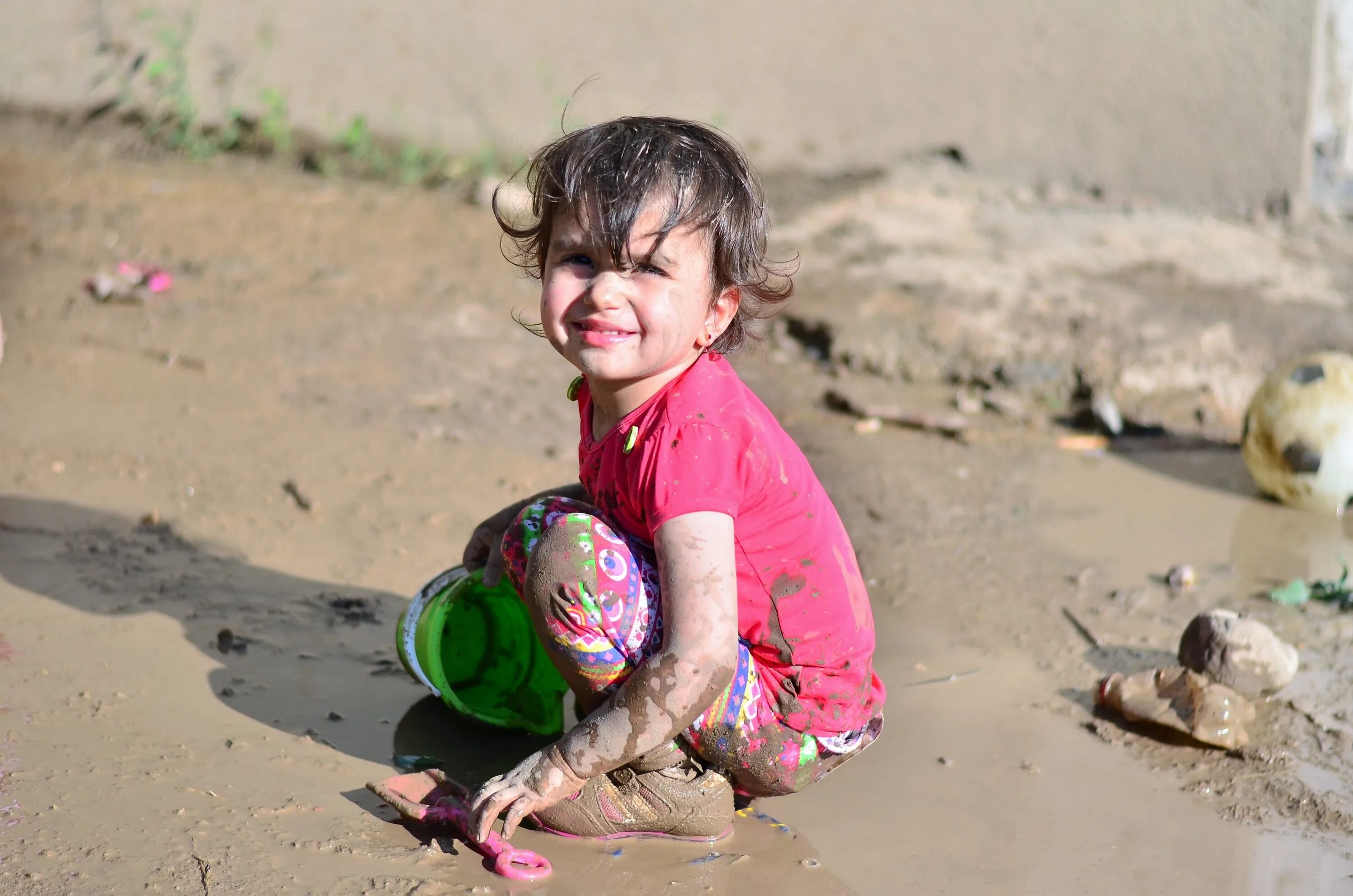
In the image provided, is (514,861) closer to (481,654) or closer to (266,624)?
(481,654)

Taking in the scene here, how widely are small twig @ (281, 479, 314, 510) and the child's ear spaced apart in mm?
1480

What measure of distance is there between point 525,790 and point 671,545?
1.44 ft

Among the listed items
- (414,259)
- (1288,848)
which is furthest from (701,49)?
(1288,848)

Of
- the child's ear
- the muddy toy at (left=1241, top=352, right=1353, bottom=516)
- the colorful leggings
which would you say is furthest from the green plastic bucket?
the muddy toy at (left=1241, top=352, right=1353, bottom=516)

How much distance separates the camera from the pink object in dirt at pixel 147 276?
4629mm

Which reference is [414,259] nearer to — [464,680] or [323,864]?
[464,680]

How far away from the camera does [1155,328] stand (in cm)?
448

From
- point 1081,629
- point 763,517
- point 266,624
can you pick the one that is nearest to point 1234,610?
point 1081,629

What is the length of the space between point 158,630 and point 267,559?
40cm

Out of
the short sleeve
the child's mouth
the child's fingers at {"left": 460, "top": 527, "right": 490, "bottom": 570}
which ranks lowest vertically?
the child's fingers at {"left": 460, "top": 527, "right": 490, "bottom": 570}

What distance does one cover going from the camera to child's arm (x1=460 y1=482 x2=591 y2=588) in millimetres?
2422

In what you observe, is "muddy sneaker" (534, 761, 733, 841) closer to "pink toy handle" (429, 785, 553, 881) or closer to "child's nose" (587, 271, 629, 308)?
"pink toy handle" (429, 785, 553, 881)

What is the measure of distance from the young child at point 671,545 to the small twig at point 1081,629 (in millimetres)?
942


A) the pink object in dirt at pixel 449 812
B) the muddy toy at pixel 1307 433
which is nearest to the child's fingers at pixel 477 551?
the pink object in dirt at pixel 449 812
